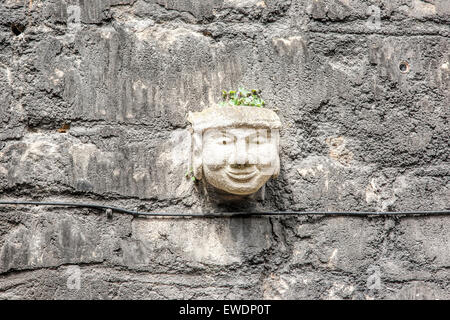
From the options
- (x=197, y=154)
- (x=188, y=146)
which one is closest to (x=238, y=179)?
(x=197, y=154)

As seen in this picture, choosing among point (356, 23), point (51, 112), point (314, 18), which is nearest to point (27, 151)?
point (51, 112)

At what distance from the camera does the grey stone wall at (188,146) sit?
2.24m

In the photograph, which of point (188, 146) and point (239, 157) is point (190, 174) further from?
point (239, 157)

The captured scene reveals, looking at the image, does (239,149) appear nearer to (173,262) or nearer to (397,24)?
(173,262)

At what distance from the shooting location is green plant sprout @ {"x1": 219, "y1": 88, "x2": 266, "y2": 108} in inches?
89.7

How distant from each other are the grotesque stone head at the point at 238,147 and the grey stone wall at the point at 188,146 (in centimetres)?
20

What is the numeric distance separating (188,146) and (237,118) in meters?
0.32

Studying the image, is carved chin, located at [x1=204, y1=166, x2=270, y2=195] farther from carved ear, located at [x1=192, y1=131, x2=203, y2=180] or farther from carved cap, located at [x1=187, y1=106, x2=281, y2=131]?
carved cap, located at [x1=187, y1=106, x2=281, y2=131]

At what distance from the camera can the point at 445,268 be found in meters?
2.34

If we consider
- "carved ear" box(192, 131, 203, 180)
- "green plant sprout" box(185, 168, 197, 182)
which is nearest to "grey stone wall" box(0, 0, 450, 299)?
"green plant sprout" box(185, 168, 197, 182)

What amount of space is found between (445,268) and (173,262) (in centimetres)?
110

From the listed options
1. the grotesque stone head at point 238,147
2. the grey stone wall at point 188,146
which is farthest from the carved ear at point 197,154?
the grey stone wall at point 188,146

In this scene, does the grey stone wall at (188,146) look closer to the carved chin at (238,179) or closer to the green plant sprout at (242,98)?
the green plant sprout at (242,98)

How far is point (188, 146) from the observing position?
231cm
